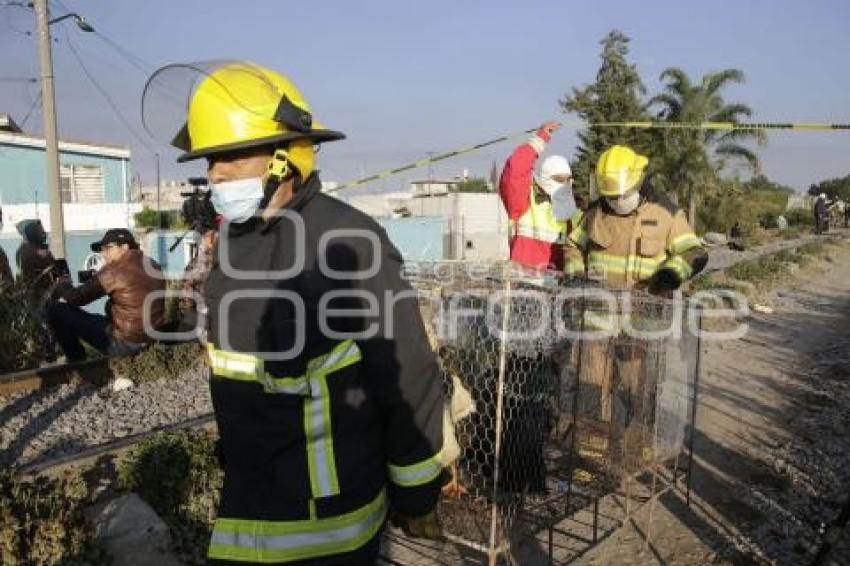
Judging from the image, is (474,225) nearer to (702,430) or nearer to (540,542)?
(702,430)

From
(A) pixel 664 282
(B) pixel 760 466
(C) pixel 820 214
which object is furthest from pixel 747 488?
(C) pixel 820 214

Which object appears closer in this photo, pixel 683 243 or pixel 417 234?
pixel 683 243

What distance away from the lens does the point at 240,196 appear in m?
2.13

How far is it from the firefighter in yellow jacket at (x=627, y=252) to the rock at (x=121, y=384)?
4436 mm

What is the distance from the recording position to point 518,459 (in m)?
3.63

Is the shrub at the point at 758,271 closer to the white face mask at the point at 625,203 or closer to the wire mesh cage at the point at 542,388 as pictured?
the white face mask at the point at 625,203

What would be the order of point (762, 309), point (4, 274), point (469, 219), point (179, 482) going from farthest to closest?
1. point (469, 219)
2. point (762, 309)
3. point (4, 274)
4. point (179, 482)

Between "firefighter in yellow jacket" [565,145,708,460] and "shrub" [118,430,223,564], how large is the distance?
223 centimetres

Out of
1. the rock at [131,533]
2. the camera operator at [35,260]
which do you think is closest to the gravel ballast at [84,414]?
the rock at [131,533]

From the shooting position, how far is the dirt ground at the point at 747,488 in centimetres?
434

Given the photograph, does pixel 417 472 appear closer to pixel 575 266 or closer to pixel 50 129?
pixel 575 266

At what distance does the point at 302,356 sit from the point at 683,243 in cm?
344

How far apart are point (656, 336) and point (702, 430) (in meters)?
2.78

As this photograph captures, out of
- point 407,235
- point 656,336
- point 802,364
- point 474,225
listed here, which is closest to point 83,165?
point 407,235
